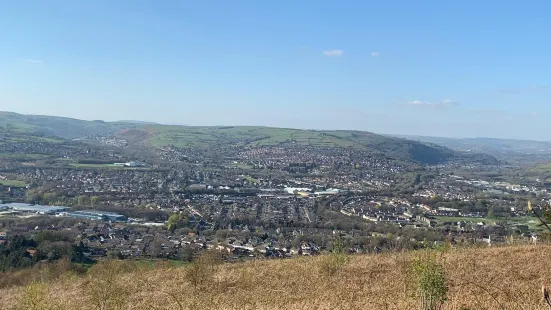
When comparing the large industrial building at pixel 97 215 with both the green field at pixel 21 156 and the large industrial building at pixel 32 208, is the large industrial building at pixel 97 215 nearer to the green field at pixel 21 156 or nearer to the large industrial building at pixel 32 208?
the large industrial building at pixel 32 208

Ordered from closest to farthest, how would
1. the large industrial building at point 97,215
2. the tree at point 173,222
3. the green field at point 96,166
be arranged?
the tree at point 173,222
the large industrial building at point 97,215
the green field at point 96,166

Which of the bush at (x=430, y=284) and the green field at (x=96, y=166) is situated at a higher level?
the bush at (x=430, y=284)

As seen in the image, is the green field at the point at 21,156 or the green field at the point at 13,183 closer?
the green field at the point at 13,183

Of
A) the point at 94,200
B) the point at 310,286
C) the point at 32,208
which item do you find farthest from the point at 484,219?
the point at 32,208

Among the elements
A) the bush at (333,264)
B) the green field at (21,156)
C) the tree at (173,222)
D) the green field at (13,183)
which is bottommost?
the green field at (13,183)

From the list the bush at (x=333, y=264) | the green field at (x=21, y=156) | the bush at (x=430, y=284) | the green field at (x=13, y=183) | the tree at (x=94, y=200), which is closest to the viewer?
the bush at (x=430, y=284)

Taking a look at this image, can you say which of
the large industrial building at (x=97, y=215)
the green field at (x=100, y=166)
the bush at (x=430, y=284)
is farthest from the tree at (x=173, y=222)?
the green field at (x=100, y=166)

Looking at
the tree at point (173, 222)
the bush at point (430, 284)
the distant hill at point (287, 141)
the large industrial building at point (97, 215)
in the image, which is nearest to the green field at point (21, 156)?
the distant hill at point (287, 141)

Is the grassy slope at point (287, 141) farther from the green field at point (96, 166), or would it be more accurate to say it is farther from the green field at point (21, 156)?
the green field at point (96, 166)

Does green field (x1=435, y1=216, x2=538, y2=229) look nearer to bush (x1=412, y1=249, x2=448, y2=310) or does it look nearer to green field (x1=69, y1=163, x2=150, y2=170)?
bush (x1=412, y1=249, x2=448, y2=310)
